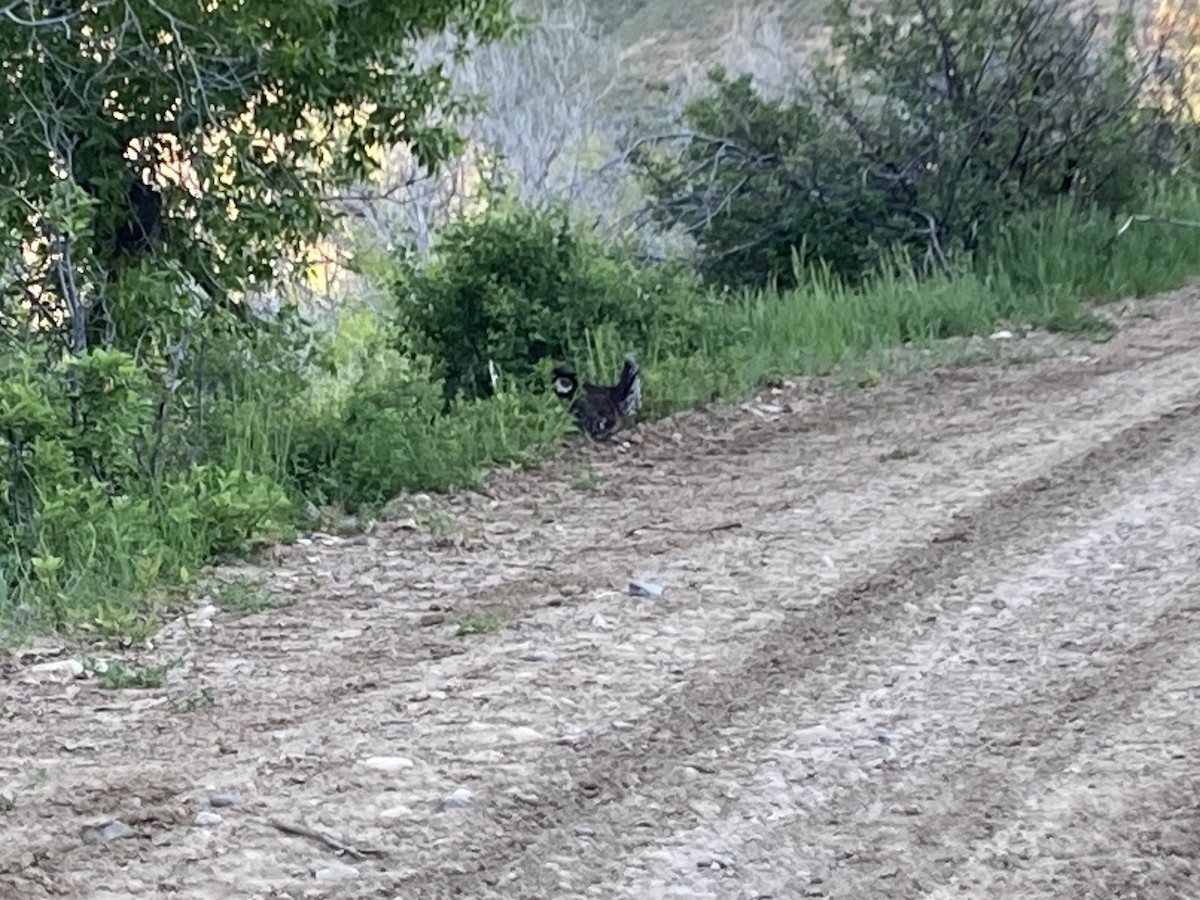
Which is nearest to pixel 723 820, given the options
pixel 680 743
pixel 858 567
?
pixel 680 743

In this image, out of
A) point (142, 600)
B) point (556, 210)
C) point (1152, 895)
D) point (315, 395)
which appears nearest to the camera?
point (1152, 895)

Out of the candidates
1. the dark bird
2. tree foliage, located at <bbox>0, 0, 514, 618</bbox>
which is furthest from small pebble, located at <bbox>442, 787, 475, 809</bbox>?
the dark bird

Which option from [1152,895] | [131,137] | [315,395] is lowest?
[1152,895]

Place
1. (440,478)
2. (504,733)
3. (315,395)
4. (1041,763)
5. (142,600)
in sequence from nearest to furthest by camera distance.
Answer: (1041,763) < (504,733) < (142,600) < (440,478) < (315,395)

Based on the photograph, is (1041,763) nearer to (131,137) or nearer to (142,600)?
(142,600)

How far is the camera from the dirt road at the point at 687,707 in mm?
3578

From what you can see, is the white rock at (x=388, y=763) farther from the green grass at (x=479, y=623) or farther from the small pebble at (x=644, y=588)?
the small pebble at (x=644, y=588)

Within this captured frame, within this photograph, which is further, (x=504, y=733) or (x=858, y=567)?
(x=858, y=567)

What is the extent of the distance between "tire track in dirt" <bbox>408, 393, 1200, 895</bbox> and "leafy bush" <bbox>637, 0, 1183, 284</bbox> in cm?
483

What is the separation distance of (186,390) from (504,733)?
3.91 meters

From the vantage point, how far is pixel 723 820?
3.78 meters

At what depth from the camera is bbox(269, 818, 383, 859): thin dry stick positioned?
11.9 feet

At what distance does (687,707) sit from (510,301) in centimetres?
482

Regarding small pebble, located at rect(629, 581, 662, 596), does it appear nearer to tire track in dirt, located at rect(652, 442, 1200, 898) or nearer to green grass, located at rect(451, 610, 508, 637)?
green grass, located at rect(451, 610, 508, 637)
